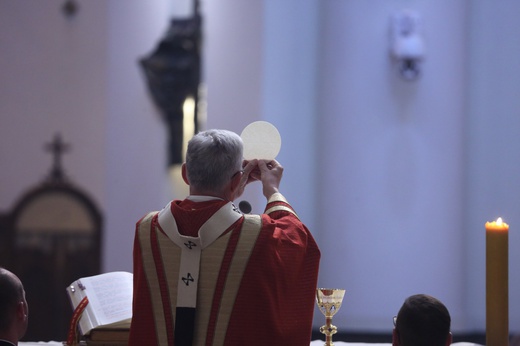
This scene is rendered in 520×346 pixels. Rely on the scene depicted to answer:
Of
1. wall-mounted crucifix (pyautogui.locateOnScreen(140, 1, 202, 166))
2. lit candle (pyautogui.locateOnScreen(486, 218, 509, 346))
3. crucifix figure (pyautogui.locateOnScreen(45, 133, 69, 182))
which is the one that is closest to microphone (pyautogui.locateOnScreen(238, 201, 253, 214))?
lit candle (pyautogui.locateOnScreen(486, 218, 509, 346))

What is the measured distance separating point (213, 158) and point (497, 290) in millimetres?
775

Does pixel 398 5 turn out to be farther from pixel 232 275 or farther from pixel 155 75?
pixel 232 275

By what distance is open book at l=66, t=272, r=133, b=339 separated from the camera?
6.90 ft

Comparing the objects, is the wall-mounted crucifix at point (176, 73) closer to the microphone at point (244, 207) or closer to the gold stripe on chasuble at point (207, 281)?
the microphone at point (244, 207)

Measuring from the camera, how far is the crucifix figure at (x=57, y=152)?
6.02 m

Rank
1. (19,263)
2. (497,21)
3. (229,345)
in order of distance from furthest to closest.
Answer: (497,21), (19,263), (229,345)

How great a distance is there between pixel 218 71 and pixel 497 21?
7.64ft

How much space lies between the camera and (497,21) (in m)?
6.29

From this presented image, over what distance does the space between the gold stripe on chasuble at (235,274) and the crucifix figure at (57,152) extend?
4303 mm

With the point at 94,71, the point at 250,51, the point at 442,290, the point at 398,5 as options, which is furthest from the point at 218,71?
the point at 442,290

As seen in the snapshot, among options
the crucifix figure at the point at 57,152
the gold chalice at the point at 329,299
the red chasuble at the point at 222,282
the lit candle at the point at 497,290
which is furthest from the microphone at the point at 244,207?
the crucifix figure at the point at 57,152

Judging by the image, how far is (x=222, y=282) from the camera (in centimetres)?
198

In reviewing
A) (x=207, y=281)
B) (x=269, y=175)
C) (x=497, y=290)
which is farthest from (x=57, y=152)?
(x=497, y=290)

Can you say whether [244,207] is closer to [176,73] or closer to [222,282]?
[222,282]
